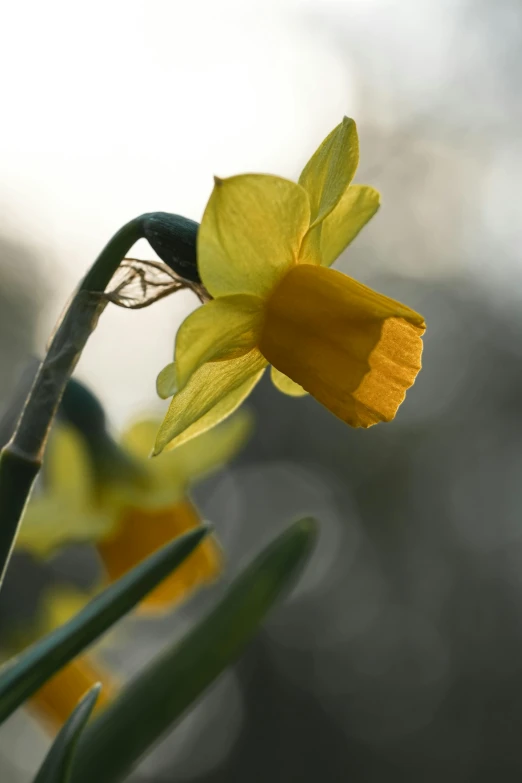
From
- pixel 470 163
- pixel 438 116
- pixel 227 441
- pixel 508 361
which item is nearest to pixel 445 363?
pixel 508 361

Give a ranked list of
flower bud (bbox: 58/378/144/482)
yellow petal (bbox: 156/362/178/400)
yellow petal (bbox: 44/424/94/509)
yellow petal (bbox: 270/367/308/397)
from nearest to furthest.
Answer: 1. yellow petal (bbox: 156/362/178/400)
2. yellow petal (bbox: 270/367/308/397)
3. flower bud (bbox: 58/378/144/482)
4. yellow petal (bbox: 44/424/94/509)

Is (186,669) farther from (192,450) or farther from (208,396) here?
(192,450)

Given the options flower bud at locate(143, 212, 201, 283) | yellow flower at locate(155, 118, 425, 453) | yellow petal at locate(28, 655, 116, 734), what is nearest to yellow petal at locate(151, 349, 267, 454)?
yellow flower at locate(155, 118, 425, 453)

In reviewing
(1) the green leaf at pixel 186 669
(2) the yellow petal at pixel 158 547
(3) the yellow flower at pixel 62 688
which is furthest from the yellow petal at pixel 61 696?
(1) the green leaf at pixel 186 669

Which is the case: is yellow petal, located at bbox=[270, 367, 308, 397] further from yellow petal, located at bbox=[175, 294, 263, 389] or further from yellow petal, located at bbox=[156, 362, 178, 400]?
yellow petal, located at bbox=[156, 362, 178, 400]

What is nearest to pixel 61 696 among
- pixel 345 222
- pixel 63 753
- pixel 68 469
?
pixel 68 469

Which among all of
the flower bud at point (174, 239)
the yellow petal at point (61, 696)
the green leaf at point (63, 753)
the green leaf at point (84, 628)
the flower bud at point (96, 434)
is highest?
the flower bud at point (174, 239)

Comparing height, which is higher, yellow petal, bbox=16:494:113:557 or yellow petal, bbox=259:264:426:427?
yellow petal, bbox=259:264:426:427

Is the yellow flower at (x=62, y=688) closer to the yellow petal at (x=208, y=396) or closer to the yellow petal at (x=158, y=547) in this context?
the yellow petal at (x=158, y=547)
